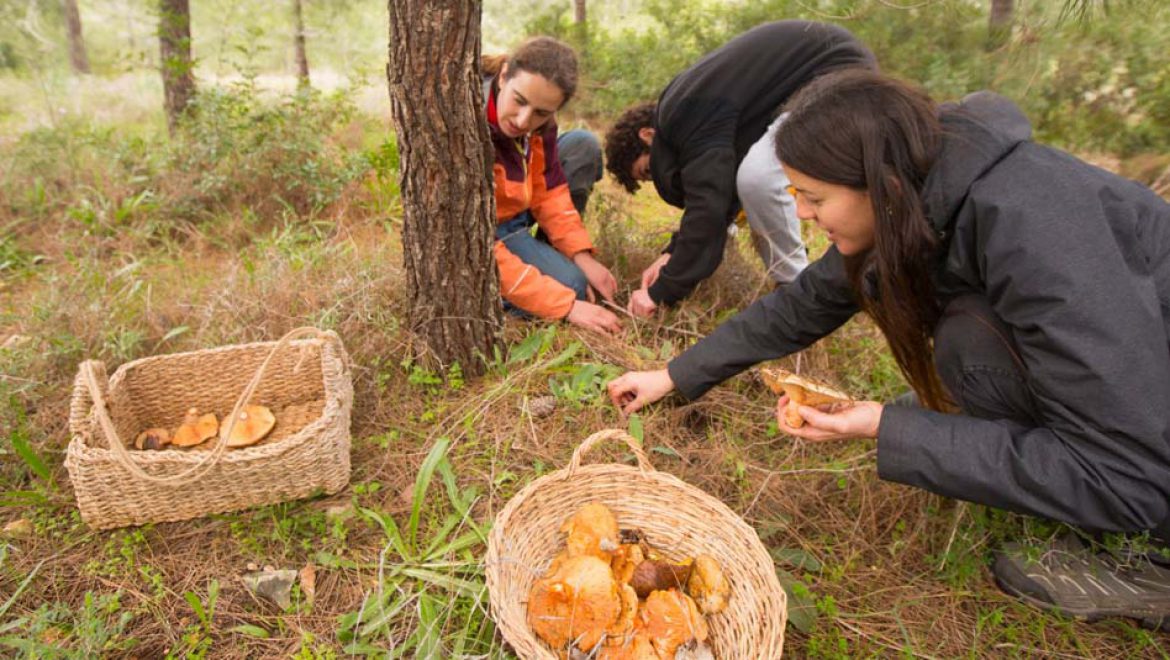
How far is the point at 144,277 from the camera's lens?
10.8 ft

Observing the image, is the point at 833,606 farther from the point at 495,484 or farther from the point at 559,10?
the point at 559,10


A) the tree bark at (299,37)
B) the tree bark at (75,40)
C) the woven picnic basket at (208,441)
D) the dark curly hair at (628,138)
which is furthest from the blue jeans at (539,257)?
the tree bark at (75,40)

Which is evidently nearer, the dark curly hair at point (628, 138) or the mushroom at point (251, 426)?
the mushroom at point (251, 426)

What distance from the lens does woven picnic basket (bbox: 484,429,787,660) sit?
4.61 ft

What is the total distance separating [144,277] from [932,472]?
3630mm

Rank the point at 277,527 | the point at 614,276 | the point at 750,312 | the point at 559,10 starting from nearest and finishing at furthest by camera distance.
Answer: the point at 277,527 < the point at 750,312 < the point at 614,276 < the point at 559,10

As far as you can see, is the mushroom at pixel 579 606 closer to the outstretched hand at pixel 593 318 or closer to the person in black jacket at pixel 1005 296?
the person in black jacket at pixel 1005 296

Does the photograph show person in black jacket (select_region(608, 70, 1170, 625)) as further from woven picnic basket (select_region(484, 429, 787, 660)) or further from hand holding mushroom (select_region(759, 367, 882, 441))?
woven picnic basket (select_region(484, 429, 787, 660))

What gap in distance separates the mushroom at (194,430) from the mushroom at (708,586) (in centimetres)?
173

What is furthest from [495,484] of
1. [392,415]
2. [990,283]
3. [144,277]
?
[144,277]

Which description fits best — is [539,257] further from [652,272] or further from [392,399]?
[392,399]

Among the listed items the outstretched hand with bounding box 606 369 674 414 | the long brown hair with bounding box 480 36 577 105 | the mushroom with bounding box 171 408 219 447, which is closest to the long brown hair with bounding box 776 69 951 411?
the outstretched hand with bounding box 606 369 674 414

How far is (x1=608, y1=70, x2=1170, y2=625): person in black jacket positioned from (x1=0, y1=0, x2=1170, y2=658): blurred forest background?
1.30 feet

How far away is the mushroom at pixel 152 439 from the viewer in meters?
2.18
